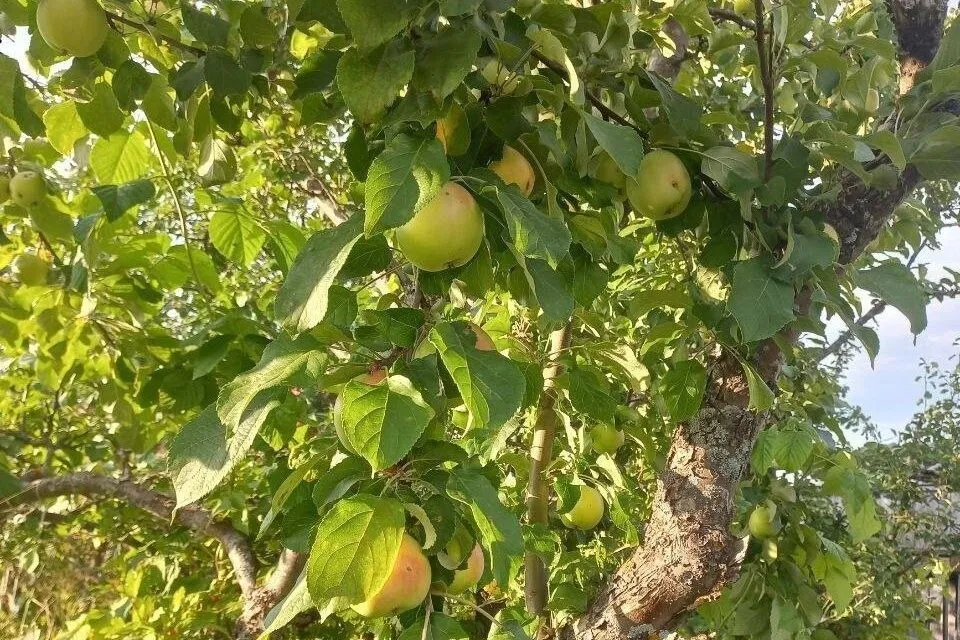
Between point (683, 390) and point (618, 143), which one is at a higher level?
point (618, 143)

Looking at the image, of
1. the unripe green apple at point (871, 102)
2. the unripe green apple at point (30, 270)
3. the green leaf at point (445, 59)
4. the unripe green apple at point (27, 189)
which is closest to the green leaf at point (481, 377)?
the green leaf at point (445, 59)

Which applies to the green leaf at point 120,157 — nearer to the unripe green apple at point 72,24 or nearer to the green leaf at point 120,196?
the green leaf at point 120,196

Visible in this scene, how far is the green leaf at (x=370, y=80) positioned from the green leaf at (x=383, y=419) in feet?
0.80

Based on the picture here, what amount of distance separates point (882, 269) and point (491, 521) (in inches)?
25.1

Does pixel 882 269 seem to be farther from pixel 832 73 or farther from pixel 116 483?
pixel 116 483

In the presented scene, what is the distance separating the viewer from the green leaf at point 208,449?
607 millimetres

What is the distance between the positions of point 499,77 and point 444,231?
20cm

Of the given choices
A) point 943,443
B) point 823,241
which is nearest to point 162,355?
point 823,241

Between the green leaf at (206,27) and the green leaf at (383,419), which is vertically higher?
the green leaf at (206,27)

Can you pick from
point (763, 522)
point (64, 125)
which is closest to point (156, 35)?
point (64, 125)

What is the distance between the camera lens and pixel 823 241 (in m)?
0.83

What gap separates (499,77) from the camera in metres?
0.69

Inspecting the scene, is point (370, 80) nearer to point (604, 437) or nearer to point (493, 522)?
point (493, 522)

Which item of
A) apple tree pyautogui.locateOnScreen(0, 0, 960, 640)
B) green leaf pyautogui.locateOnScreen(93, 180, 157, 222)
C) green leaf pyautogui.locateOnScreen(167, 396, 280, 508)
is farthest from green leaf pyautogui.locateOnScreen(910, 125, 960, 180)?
green leaf pyautogui.locateOnScreen(93, 180, 157, 222)
